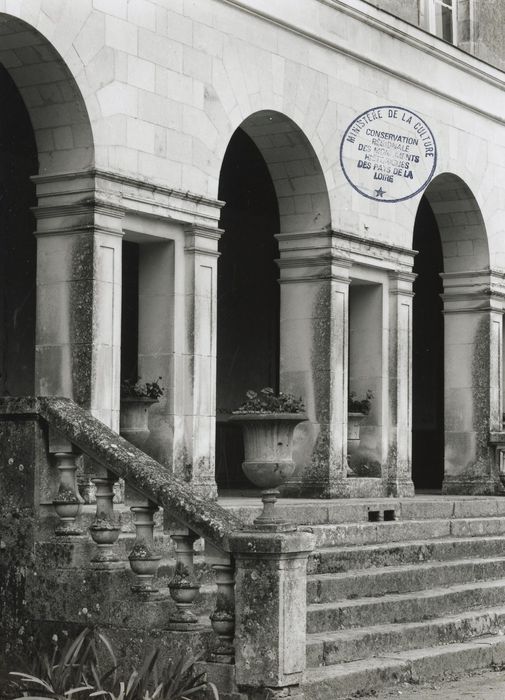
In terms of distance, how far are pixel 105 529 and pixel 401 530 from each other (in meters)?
4.52

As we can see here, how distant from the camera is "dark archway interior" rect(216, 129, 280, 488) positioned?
719 inches

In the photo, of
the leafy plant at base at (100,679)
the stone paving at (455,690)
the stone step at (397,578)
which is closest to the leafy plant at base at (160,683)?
the leafy plant at base at (100,679)

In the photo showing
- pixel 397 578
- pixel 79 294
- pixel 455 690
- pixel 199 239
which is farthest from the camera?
pixel 199 239

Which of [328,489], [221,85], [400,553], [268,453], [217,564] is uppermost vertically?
[221,85]

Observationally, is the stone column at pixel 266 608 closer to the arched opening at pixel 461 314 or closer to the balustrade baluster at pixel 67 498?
the balustrade baluster at pixel 67 498

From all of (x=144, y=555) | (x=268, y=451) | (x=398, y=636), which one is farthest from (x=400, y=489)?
(x=144, y=555)

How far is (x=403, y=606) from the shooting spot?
34.7 feet

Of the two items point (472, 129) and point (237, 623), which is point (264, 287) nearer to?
point (472, 129)

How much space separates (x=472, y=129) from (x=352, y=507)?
6.57m

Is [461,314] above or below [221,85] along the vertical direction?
below

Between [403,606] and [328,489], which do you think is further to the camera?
[328,489]

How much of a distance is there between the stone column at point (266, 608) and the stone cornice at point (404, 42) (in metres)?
7.22

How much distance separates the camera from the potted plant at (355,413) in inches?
631

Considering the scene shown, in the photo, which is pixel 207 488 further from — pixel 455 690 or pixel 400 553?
pixel 455 690
